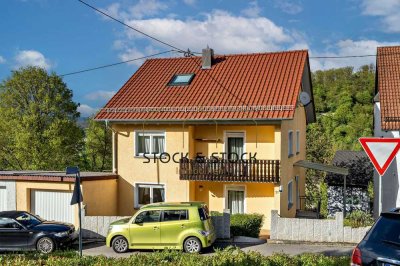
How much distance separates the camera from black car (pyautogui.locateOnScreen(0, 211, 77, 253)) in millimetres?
16172

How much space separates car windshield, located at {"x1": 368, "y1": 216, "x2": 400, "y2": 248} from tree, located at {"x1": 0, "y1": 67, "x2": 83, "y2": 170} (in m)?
26.6

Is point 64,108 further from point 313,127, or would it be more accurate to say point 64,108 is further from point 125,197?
point 313,127

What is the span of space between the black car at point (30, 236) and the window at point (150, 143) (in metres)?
5.97

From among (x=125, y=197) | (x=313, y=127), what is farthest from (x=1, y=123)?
(x=313, y=127)

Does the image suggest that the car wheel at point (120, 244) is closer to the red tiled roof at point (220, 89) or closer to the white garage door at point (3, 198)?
the red tiled roof at point (220, 89)

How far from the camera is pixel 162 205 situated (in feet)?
51.3

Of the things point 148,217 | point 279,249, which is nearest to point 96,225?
point 148,217

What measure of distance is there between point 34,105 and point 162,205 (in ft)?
60.5

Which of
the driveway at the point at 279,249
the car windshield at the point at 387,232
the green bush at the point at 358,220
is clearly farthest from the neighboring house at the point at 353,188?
the car windshield at the point at 387,232

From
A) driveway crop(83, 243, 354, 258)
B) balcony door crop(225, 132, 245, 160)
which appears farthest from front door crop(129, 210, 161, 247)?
balcony door crop(225, 132, 245, 160)

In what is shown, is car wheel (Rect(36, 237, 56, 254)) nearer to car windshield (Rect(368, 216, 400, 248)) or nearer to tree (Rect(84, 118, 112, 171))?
car windshield (Rect(368, 216, 400, 248))

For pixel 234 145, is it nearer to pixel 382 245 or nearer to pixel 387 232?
pixel 387 232

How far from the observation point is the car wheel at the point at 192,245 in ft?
49.1

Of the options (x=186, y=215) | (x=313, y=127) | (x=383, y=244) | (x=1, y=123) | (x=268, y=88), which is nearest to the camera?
(x=383, y=244)
